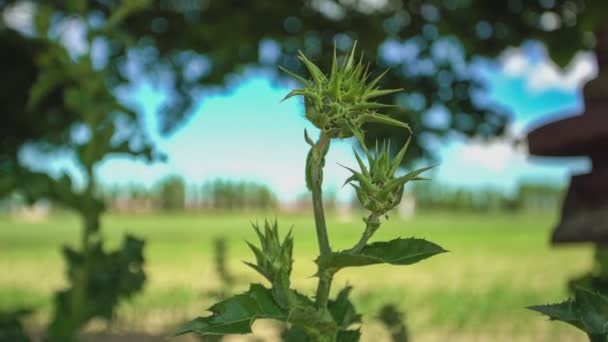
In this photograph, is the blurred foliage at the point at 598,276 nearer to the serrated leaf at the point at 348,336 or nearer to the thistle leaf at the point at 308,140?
the serrated leaf at the point at 348,336

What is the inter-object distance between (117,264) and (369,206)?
2.59 meters

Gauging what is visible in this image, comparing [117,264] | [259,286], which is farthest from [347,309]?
[117,264]

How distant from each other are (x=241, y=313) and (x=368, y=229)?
0.80 ft

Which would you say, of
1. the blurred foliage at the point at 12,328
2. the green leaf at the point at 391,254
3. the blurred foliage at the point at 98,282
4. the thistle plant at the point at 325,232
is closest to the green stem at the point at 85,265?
the blurred foliage at the point at 98,282

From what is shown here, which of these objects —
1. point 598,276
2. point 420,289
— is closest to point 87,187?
point 598,276

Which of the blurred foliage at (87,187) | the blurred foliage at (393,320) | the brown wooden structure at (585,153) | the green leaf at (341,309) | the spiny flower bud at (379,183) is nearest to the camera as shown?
the spiny flower bud at (379,183)

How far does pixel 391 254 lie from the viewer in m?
1.21

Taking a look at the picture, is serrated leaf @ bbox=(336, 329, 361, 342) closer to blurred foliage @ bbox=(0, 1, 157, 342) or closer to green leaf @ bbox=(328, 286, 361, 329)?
green leaf @ bbox=(328, 286, 361, 329)

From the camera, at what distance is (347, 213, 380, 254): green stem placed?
3.96ft

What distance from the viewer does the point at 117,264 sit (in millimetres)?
3541

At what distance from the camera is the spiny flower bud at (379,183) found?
1.14 m

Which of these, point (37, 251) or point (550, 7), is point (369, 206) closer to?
point (550, 7)

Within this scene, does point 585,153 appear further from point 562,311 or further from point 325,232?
point 325,232

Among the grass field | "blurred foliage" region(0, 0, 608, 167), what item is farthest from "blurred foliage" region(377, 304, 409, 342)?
"blurred foliage" region(0, 0, 608, 167)
